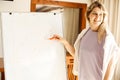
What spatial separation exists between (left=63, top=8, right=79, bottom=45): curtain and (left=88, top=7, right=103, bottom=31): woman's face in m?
1.45

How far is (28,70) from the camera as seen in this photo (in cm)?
240

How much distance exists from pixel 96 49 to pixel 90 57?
112 mm

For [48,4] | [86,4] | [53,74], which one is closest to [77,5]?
[86,4]

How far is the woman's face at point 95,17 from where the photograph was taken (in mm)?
2078

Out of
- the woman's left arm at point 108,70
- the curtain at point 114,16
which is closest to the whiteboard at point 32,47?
the woman's left arm at point 108,70

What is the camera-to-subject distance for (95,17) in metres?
2.11

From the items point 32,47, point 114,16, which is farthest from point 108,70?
point 114,16

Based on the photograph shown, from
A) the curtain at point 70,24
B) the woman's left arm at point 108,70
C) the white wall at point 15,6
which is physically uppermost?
the white wall at point 15,6

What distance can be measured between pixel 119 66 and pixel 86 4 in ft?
3.65

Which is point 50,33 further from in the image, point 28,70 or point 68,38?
point 68,38

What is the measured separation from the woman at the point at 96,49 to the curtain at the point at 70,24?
4.02 feet

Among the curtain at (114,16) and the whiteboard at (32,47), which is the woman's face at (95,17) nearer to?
the whiteboard at (32,47)

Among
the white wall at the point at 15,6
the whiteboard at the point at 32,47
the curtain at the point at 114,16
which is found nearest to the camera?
the whiteboard at the point at 32,47

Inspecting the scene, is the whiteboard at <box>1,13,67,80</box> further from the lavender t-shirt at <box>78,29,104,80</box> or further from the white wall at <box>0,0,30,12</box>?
the white wall at <box>0,0,30,12</box>
